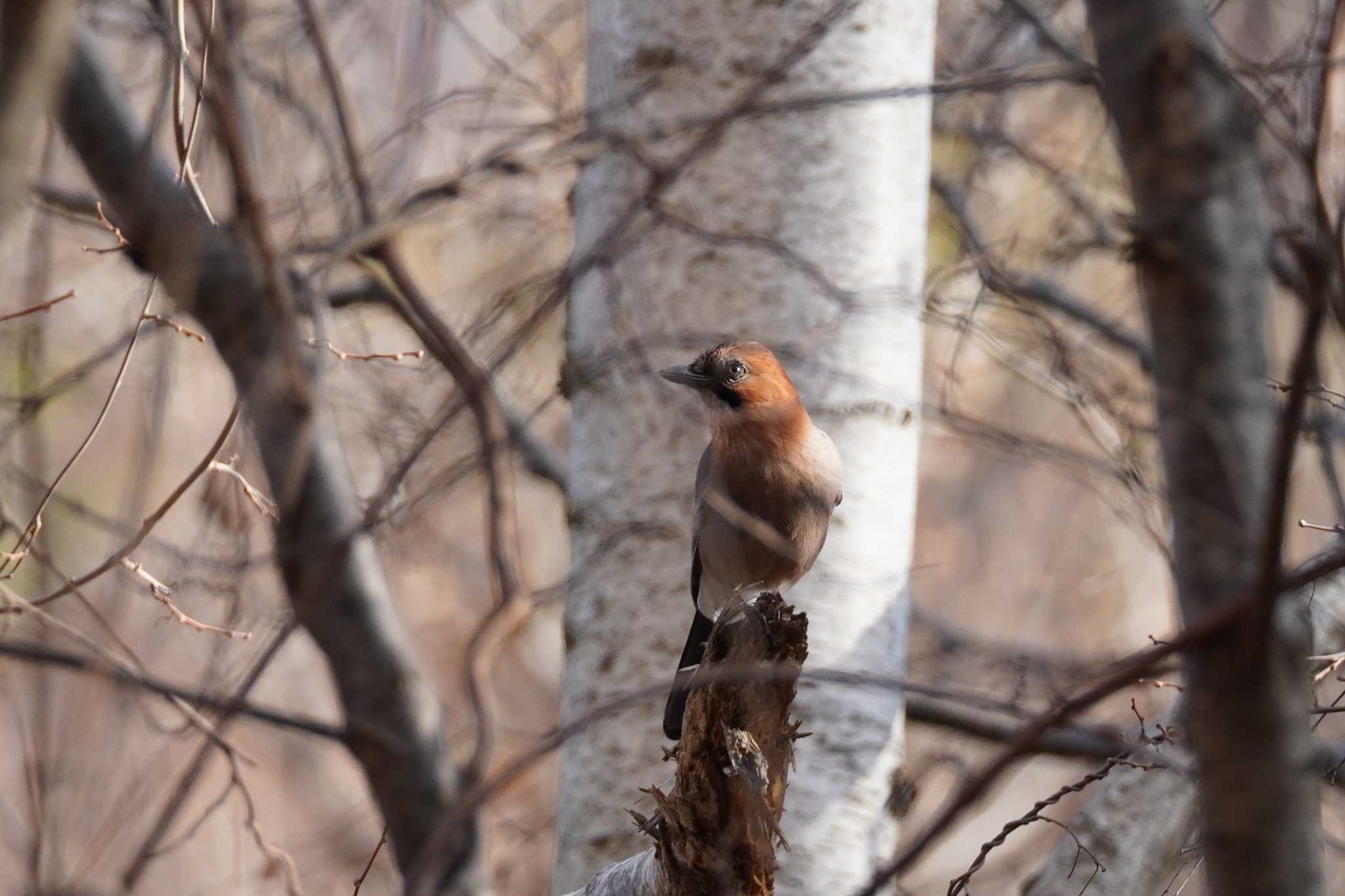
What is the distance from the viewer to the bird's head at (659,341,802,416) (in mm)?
3775

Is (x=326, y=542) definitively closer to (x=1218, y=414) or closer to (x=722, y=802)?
(x=722, y=802)

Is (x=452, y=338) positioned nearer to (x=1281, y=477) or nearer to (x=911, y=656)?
(x=1281, y=477)

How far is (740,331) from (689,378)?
0.20 meters

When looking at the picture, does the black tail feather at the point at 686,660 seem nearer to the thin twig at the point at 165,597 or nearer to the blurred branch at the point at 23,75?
the thin twig at the point at 165,597

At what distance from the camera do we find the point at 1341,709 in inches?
97.0

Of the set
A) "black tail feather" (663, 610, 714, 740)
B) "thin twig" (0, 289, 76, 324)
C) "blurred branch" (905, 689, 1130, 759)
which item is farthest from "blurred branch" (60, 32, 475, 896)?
"blurred branch" (905, 689, 1130, 759)

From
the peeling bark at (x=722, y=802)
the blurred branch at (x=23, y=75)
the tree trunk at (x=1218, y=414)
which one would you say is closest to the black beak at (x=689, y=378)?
the peeling bark at (x=722, y=802)

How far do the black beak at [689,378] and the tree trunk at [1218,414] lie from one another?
1870mm

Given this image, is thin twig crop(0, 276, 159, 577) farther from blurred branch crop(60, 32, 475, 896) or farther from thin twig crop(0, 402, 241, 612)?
blurred branch crop(60, 32, 475, 896)

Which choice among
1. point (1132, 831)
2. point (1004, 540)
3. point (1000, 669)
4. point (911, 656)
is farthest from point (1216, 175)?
point (1004, 540)

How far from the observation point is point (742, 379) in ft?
12.4

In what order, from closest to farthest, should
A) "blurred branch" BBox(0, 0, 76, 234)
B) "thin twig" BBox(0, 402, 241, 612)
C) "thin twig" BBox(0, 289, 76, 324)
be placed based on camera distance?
"blurred branch" BBox(0, 0, 76, 234) → "thin twig" BBox(0, 289, 76, 324) → "thin twig" BBox(0, 402, 241, 612)

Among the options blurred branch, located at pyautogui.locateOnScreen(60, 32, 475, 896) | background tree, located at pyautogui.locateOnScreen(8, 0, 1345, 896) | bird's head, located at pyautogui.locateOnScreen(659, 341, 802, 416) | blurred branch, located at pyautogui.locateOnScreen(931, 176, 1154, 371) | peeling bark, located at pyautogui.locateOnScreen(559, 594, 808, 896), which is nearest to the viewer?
background tree, located at pyautogui.locateOnScreen(8, 0, 1345, 896)

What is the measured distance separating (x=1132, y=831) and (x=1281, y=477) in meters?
2.20
